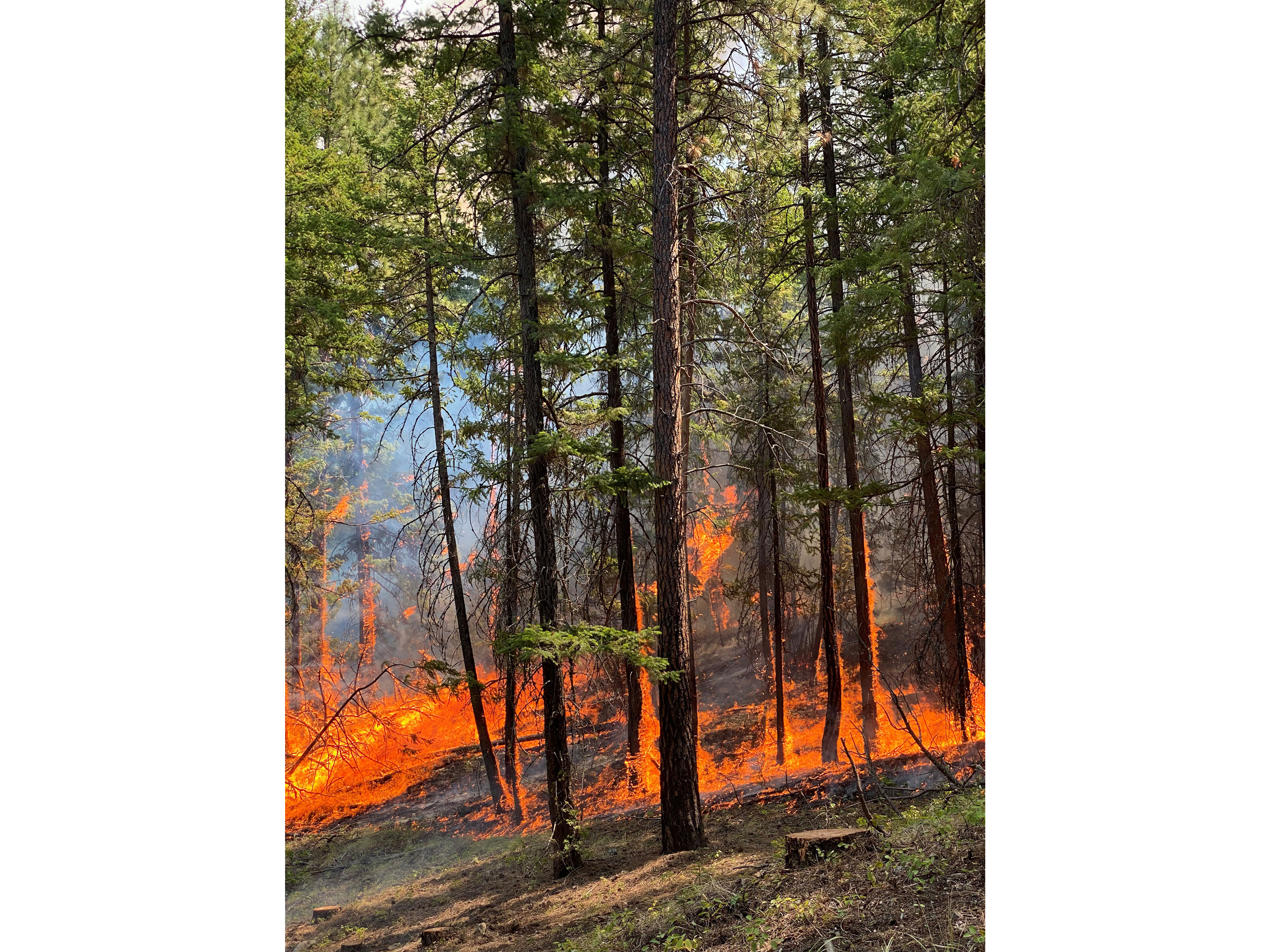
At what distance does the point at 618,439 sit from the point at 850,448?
149 centimetres

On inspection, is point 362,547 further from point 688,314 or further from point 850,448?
point 850,448

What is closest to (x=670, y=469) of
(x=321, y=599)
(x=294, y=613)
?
(x=321, y=599)

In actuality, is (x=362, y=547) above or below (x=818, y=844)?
above

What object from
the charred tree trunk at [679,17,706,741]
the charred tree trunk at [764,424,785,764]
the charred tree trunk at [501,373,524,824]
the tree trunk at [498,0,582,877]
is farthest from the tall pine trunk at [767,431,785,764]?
the charred tree trunk at [501,373,524,824]

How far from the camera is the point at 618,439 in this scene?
4.89 m

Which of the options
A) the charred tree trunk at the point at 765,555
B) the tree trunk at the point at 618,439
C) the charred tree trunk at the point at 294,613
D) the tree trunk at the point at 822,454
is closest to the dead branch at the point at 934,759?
the tree trunk at the point at 822,454

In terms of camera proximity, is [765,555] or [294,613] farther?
[765,555]

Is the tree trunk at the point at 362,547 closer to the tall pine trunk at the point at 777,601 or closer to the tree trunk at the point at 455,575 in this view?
the tree trunk at the point at 455,575

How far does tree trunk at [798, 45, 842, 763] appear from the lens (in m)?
4.97
